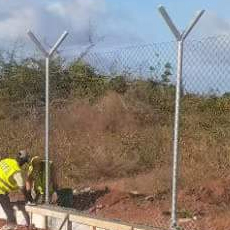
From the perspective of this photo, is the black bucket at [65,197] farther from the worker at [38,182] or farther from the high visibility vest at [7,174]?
the high visibility vest at [7,174]

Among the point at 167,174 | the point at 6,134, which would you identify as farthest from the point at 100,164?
the point at 6,134

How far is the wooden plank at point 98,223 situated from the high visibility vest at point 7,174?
5.53 feet

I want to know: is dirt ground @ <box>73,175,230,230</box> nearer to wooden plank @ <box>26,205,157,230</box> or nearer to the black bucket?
the black bucket

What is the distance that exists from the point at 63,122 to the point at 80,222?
4345mm

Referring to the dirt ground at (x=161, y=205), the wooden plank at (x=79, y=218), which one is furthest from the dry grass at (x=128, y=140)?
the wooden plank at (x=79, y=218)

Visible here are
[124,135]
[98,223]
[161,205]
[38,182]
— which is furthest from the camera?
[124,135]

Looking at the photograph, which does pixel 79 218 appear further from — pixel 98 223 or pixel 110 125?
pixel 110 125

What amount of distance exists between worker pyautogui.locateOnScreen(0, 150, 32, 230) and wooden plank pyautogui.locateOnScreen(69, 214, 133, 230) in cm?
151

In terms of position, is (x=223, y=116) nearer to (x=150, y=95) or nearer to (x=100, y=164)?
(x=150, y=95)

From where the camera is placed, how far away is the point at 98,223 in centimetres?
825

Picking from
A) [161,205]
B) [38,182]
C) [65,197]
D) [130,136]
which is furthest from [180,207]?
[130,136]

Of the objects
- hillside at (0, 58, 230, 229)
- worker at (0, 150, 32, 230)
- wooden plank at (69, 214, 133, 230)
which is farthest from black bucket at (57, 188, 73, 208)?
wooden plank at (69, 214, 133, 230)

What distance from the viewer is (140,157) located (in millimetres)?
11555

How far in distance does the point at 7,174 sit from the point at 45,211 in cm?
115
